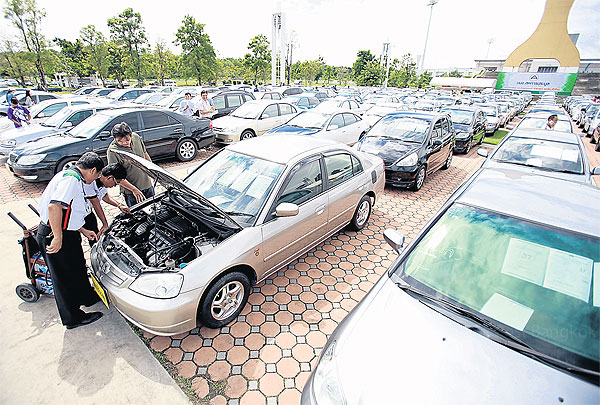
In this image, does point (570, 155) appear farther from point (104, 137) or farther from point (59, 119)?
point (59, 119)

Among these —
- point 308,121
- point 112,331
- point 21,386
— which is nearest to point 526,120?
point 308,121

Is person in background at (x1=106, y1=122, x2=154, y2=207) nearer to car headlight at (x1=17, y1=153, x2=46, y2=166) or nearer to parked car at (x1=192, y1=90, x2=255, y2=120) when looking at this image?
car headlight at (x1=17, y1=153, x2=46, y2=166)

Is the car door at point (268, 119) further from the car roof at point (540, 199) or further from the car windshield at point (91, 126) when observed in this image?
the car roof at point (540, 199)

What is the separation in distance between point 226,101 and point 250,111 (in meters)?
2.53

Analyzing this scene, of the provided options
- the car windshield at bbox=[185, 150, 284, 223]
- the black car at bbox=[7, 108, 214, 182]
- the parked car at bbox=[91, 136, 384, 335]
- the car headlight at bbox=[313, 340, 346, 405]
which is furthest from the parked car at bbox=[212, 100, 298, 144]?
the car headlight at bbox=[313, 340, 346, 405]

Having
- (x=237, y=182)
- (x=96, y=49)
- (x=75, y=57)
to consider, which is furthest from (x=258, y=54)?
(x=237, y=182)

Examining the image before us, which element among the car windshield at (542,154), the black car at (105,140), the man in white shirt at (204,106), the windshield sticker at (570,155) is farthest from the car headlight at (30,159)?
the windshield sticker at (570,155)

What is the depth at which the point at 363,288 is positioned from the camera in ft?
12.3

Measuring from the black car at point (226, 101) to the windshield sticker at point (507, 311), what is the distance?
37.9 feet

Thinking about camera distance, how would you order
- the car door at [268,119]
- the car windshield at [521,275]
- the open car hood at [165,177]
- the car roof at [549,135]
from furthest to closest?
1. the car door at [268,119]
2. the car roof at [549,135]
3. the open car hood at [165,177]
4. the car windshield at [521,275]

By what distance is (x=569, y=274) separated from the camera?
6.22 feet

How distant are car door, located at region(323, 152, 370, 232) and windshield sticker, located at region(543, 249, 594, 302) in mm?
2531

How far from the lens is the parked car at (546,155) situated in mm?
4824

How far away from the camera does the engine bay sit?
9.68 feet
